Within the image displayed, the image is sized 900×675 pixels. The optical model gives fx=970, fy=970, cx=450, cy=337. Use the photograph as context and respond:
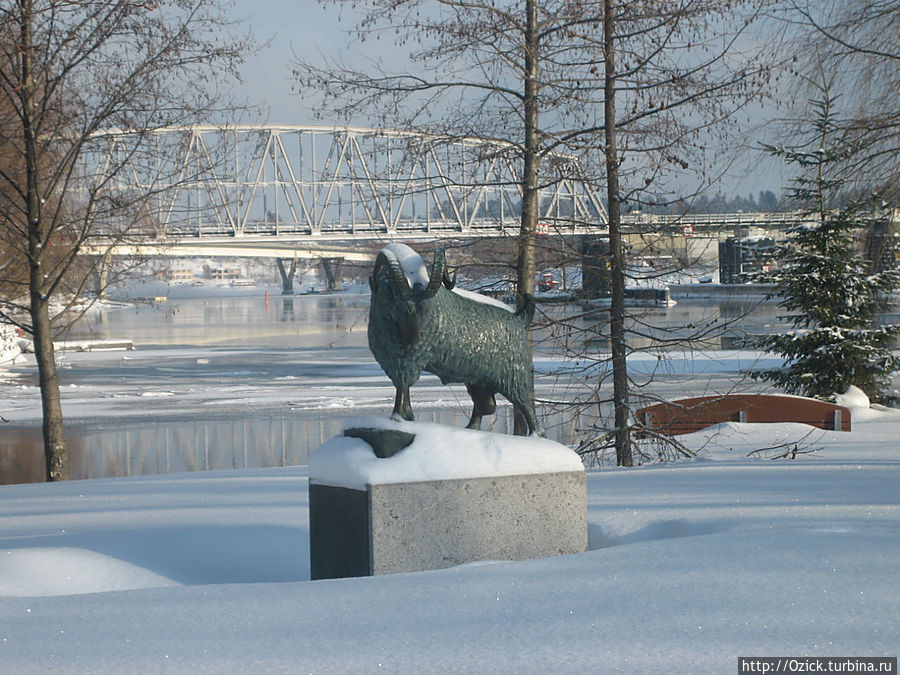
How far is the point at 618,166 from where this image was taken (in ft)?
32.9

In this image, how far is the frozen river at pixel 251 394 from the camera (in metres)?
12.9

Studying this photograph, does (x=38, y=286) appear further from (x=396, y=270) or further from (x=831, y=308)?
(x=831, y=308)

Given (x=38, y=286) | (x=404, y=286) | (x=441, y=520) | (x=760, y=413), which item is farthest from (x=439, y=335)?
(x=760, y=413)

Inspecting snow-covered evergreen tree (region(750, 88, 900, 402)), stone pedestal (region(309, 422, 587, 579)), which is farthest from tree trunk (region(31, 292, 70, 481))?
snow-covered evergreen tree (region(750, 88, 900, 402))

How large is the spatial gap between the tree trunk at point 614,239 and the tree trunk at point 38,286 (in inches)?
228

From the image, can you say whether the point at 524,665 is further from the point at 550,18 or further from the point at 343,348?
the point at 343,348

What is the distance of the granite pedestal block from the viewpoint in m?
5.06

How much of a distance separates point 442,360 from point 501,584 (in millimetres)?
1647

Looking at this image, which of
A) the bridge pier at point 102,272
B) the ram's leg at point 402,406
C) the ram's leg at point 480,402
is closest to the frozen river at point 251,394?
the bridge pier at point 102,272

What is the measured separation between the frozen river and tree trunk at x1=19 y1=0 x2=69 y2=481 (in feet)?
6.27

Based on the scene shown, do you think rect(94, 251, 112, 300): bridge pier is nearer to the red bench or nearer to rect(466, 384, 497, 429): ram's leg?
rect(466, 384, 497, 429): ram's leg

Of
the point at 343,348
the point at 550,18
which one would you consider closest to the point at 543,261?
the point at 550,18

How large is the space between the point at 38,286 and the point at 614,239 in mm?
6050

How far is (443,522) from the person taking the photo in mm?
5199
